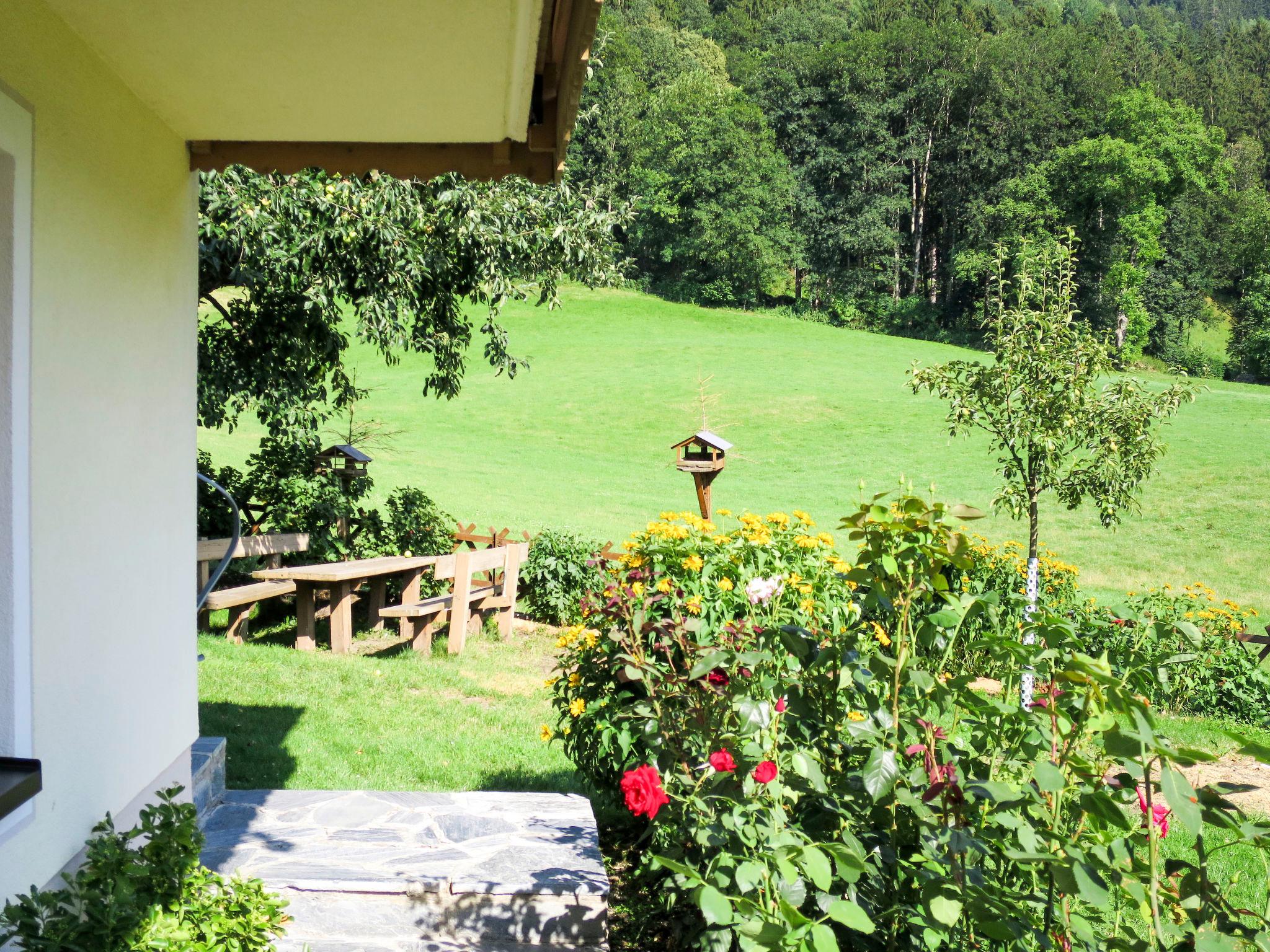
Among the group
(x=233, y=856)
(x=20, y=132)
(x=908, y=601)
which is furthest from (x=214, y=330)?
(x=908, y=601)

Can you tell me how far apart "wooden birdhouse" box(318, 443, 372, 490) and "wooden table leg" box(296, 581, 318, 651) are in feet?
5.30

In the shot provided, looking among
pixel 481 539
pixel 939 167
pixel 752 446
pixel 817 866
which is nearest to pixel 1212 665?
pixel 481 539

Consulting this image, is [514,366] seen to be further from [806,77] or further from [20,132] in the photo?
[806,77]

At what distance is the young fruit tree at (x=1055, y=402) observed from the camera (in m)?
7.51

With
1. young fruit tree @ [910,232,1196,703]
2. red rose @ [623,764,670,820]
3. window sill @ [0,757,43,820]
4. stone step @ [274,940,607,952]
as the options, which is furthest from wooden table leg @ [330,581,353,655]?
red rose @ [623,764,670,820]

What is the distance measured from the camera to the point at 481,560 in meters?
9.10

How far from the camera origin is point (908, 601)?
2.19 m

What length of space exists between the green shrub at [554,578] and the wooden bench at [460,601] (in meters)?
0.49

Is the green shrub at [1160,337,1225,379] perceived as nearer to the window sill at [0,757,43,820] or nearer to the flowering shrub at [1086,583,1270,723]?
the flowering shrub at [1086,583,1270,723]

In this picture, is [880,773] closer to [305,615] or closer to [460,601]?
[460,601]

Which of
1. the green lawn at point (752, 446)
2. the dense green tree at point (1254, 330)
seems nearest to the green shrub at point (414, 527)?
the green lawn at point (752, 446)

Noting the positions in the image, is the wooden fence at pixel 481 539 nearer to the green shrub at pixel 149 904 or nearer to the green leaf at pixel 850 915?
the green shrub at pixel 149 904

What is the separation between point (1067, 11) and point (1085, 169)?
33693 mm

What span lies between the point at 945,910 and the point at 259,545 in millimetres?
7838
